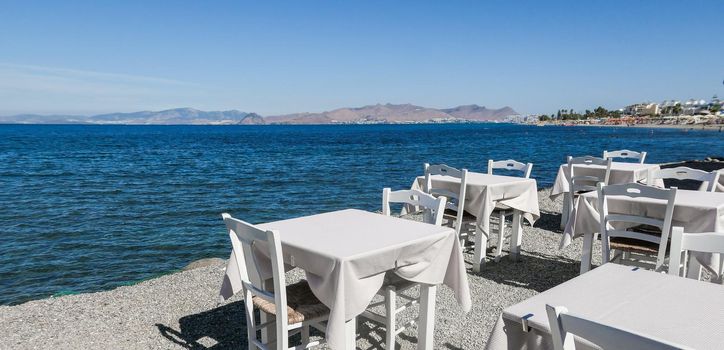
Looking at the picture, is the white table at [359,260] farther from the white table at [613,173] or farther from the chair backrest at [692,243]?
the white table at [613,173]

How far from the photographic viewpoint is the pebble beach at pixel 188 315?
13.1 ft

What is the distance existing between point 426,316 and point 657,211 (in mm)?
2568

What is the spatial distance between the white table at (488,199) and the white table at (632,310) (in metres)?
3.26

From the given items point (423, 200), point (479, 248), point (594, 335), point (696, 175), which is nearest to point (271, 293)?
point (423, 200)

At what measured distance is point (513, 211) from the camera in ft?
20.1

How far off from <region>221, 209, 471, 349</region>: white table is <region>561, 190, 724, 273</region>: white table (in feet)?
6.37

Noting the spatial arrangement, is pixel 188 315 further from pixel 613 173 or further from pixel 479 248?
pixel 613 173

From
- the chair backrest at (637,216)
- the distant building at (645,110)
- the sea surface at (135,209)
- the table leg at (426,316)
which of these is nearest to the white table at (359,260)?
the table leg at (426,316)

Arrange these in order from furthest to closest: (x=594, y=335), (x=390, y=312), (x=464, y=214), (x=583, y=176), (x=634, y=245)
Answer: (x=583, y=176) → (x=464, y=214) → (x=634, y=245) → (x=390, y=312) → (x=594, y=335)

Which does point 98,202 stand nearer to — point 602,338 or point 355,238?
point 355,238

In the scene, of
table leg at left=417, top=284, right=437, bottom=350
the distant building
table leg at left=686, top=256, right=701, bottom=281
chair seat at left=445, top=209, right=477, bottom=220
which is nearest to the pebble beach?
table leg at left=417, top=284, right=437, bottom=350

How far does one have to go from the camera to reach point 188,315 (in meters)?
4.56

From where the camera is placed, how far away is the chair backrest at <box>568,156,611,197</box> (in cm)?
694

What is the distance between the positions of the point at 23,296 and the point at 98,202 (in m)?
8.62
